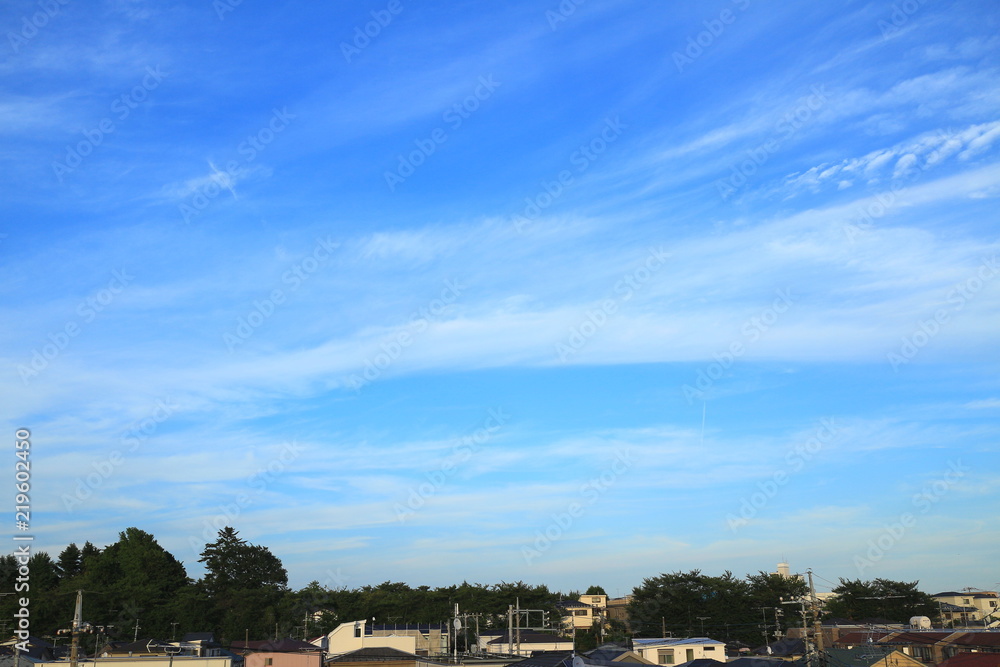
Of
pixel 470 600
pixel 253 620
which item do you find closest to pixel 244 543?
pixel 253 620

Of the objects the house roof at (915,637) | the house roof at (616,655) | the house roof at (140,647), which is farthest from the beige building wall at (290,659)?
the house roof at (915,637)

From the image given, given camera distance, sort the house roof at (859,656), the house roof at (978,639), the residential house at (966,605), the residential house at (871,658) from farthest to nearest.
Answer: the residential house at (966,605) → the house roof at (978,639) → the house roof at (859,656) → the residential house at (871,658)

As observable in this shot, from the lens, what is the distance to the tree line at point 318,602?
275ft

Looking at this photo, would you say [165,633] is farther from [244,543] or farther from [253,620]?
[244,543]

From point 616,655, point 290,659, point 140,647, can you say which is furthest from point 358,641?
point 616,655

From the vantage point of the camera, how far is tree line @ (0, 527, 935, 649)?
83.7 metres

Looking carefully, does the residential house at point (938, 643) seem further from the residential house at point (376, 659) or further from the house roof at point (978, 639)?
the residential house at point (376, 659)

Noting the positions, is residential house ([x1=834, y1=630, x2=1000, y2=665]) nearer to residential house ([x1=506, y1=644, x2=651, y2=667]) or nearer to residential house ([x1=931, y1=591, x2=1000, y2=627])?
residential house ([x1=506, y1=644, x2=651, y2=667])

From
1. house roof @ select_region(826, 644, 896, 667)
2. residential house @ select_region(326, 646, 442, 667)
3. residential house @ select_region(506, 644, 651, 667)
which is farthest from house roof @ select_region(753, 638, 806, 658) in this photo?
residential house @ select_region(326, 646, 442, 667)

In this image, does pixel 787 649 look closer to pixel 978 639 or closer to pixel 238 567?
pixel 978 639

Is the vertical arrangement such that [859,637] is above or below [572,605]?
below

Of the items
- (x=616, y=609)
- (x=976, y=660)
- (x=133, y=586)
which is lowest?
(x=616, y=609)

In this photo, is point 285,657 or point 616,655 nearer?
point 616,655

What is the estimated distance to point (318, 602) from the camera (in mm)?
92562
